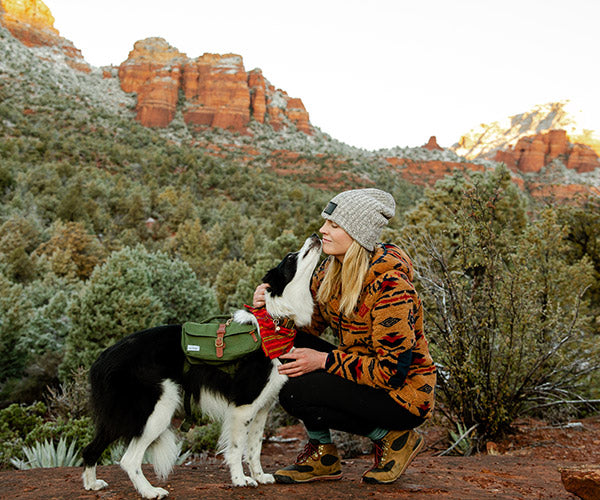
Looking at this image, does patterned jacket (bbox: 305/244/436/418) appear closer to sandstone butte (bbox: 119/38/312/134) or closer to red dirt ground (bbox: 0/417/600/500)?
red dirt ground (bbox: 0/417/600/500)

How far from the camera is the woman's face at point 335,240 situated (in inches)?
108

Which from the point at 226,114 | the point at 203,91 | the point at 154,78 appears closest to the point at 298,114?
the point at 226,114

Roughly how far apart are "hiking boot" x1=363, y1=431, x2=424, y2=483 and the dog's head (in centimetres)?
92

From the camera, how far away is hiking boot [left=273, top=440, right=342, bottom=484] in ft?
A: 9.31

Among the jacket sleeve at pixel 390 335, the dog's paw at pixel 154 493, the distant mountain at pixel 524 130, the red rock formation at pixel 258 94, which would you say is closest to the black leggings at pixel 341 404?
the jacket sleeve at pixel 390 335

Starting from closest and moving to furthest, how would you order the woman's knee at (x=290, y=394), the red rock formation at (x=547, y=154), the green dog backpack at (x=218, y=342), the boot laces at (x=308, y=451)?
the green dog backpack at (x=218, y=342), the woman's knee at (x=290, y=394), the boot laces at (x=308, y=451), the red rock formation at (x=547, y=154)

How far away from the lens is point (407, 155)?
85375 millimetres

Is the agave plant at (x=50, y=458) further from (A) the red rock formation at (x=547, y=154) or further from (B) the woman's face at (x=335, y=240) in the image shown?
(A) the red rock formation at (x=547, y=154)

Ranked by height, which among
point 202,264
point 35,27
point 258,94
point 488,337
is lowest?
point 202,264

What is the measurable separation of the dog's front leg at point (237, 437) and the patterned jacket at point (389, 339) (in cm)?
55

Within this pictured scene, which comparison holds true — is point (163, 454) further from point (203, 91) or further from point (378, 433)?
point (203, 91)

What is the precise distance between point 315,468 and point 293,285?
1.16 metres

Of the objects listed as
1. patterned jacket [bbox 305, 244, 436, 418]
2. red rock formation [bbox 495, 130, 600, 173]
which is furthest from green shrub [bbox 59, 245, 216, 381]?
red rock formation [bbox 495, 130, 600, 173]

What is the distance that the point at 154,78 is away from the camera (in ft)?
289
